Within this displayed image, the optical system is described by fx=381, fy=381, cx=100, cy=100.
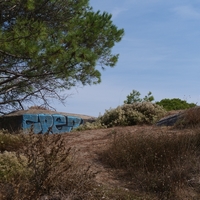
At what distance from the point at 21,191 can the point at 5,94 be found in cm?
1373

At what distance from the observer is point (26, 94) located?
18812 millimetres

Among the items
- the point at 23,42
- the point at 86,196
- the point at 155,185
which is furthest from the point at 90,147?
the point at 23,42

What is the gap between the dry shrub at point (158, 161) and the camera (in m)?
6.33

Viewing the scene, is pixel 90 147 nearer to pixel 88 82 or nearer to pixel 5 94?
pixel 88 82

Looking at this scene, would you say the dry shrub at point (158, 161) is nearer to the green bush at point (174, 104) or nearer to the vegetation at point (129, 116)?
the vegetation at point (129, 116)

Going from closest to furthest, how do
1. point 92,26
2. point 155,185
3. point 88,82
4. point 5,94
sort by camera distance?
point 155,185, point 92,26, point 88,82, point 5,94

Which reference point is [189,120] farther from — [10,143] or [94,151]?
[10,143]

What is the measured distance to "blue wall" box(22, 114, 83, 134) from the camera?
16.6 meters

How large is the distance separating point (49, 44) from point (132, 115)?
13.4 ft

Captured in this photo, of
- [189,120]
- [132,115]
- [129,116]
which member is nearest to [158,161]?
[189,120]

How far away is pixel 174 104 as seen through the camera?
65.2 feet

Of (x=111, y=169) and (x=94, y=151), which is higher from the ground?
(x=94, y=151)

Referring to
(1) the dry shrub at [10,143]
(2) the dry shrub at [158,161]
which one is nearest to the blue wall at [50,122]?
(1) the dry shrub at [10,143]

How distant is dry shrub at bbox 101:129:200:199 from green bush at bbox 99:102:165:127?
5819 millimetres
